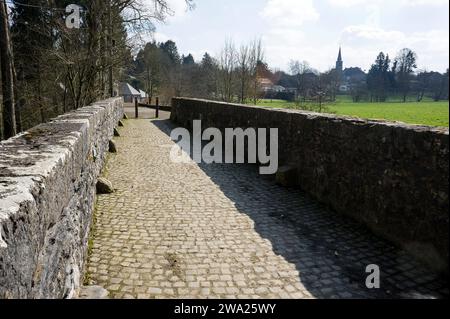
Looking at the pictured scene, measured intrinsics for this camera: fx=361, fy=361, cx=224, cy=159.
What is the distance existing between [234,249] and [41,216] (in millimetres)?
2763

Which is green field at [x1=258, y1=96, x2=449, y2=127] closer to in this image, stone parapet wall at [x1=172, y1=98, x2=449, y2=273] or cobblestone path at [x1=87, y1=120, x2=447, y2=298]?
stone parapet wall at [x1=172, y1=98, x2=449, y2=273]

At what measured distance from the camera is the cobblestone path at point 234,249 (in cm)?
355

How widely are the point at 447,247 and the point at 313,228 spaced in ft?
5.95

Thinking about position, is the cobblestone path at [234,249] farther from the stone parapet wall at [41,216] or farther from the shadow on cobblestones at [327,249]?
the stone parapet wall at [41,216]

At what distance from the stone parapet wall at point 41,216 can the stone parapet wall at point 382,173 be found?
361cm

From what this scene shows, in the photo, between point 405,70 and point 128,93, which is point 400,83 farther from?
point 128,93

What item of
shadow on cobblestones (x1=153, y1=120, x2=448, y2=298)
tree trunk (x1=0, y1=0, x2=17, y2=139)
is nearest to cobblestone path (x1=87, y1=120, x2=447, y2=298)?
shadow on cobblestones (x1=153, y1=120, x2=448, y2=298)

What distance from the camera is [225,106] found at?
11.8 metres

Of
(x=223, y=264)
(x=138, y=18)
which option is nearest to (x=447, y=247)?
(x=223, y=264)

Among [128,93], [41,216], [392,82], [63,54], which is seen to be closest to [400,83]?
[392,82]

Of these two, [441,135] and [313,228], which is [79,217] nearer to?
[313,228]

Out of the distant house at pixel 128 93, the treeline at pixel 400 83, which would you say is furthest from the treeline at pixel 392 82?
the distant house at pixel 128 93

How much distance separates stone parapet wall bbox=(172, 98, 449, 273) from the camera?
385 cm

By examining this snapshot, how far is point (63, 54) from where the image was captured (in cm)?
1505
